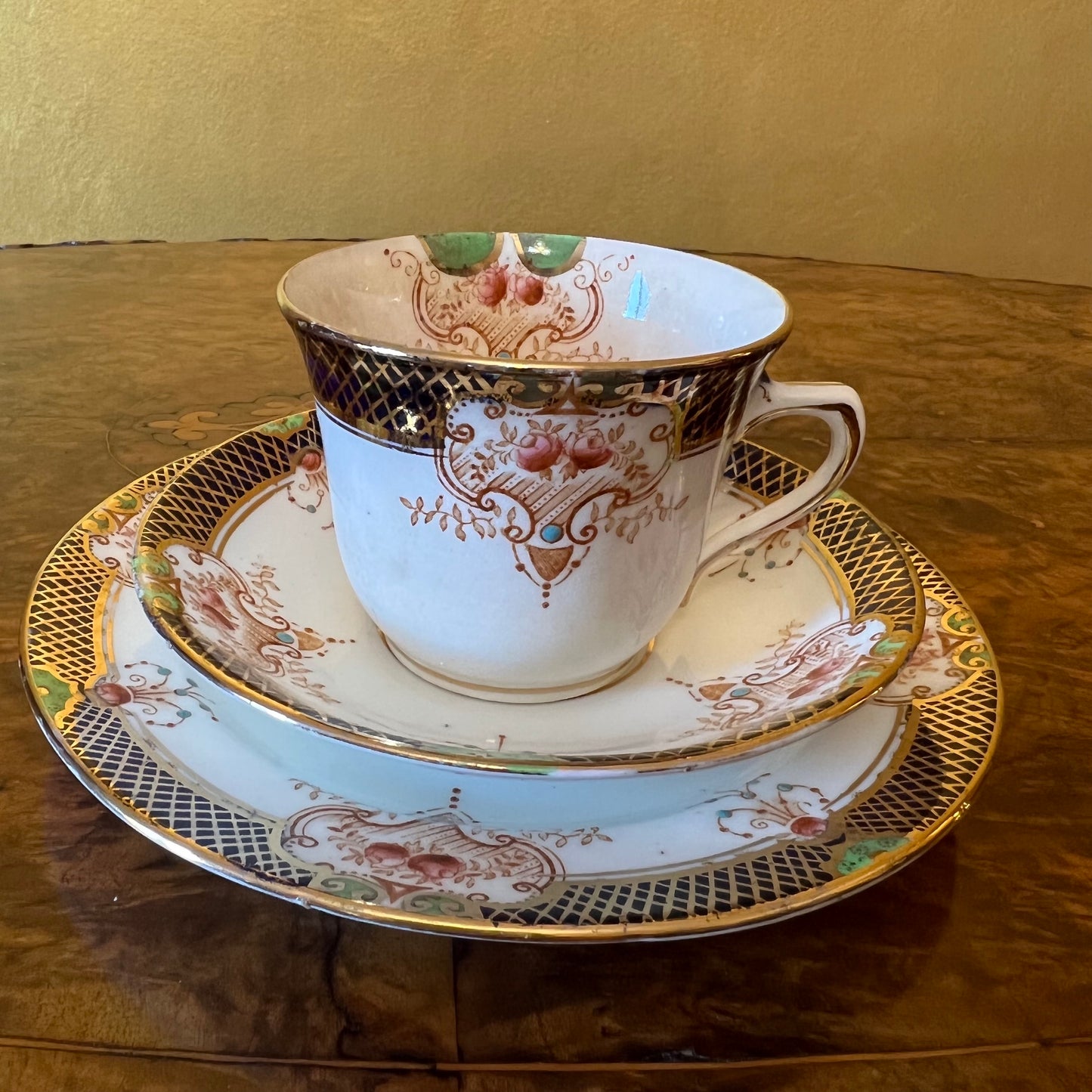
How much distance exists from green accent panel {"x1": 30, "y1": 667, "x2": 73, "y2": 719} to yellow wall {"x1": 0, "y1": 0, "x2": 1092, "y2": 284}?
63.7 inches

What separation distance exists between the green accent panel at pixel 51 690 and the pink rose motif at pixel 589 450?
0.23 metres

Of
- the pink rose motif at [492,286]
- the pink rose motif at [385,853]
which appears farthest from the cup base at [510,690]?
the pink rose motif at [492,286]

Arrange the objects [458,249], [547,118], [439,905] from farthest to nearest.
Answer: [547,118]
[458,249]
[439,905]

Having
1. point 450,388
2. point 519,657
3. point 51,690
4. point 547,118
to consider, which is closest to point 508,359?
point 450,388

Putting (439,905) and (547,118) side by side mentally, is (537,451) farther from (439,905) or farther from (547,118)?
(547,118)

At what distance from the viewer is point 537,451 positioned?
1.22 feet

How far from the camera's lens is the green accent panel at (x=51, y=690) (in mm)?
389

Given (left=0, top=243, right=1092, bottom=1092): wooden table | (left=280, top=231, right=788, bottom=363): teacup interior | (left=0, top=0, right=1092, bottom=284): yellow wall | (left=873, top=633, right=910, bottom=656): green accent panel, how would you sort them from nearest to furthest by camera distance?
(left=0, top=243, right=1092, bottom=1092): wooden table, (left=873, top=633, right=910, bottom=656): green accent panel, (left=280, top=231, right=788, bottom=363): teacup interior, (left=0, top=0, right=1092, bottom=284): yellow wall

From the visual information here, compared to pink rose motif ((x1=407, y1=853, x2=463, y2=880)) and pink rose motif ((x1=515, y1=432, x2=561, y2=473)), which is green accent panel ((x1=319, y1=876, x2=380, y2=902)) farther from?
pink rose motif ((x1=515, y1=432, x2=561, y2=473))

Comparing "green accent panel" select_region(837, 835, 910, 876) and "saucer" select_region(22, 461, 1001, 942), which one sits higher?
"green accent panel" select_region(837, 835, 910, 876)

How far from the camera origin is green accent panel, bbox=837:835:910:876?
333 mm

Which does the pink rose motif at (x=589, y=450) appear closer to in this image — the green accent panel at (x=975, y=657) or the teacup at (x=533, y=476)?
the teacup at (x=533, y=476)

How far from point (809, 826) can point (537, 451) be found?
171 mm

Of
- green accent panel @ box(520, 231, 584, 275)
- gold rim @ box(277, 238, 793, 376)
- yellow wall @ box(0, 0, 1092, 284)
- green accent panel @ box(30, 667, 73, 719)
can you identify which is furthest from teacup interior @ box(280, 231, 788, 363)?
yellow wall @ box(0, 0, 1092, 284)
